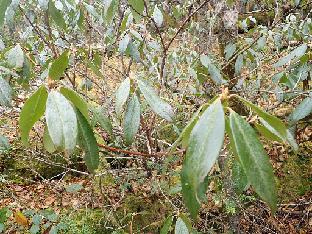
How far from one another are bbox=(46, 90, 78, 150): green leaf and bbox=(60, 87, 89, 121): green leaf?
4 centimetres

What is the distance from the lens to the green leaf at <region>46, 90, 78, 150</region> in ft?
2.37

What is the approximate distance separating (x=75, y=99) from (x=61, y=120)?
0.30 feet

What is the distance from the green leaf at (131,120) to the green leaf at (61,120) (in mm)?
346

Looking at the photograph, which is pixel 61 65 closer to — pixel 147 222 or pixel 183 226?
pixel 183 226

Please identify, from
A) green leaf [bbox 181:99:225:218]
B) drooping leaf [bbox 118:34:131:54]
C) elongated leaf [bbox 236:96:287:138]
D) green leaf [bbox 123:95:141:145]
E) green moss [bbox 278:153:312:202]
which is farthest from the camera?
green moss [bbox 278:153:312:202]

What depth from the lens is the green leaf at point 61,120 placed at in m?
0.72

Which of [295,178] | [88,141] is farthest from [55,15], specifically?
[295,178]

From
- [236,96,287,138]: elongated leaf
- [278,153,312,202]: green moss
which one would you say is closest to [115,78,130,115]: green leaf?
[236,96,287,138]: elongated leaf

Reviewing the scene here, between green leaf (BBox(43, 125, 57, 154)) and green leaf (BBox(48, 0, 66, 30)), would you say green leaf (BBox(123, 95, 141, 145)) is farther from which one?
green leaf (BBox(48, 0, 66, 30))

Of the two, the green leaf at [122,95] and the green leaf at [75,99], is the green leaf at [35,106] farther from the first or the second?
the green leaf at [122,95]

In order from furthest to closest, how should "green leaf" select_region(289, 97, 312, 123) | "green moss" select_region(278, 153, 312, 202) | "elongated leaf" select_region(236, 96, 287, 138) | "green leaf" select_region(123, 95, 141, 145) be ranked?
"green moss" select_region(278, 153, 312, 202)
"green leaf" select_region(289, 97, 312, 123)
"green leaf" select_region(123, 95, 141, 145)
"elongated leaf" select_region(236, 96, 287, 138)

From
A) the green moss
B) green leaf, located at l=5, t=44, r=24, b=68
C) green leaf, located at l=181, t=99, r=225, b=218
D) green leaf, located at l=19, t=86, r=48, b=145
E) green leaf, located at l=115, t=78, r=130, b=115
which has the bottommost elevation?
the green moss

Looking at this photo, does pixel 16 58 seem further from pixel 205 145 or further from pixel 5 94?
pixel 205 145

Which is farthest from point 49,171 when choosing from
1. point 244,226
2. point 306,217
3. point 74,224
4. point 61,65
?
point 61,65
